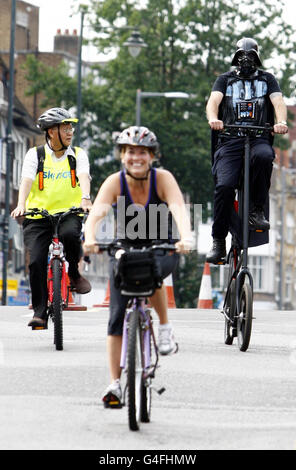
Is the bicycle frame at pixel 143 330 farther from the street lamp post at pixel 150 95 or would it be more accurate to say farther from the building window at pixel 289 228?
the building window at pixel 289 228

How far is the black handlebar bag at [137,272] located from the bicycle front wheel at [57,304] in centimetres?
380

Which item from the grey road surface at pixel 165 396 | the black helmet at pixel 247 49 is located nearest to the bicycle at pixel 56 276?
the grey road surface at pixel 165 396

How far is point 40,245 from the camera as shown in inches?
437

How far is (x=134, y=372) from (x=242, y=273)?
402cm

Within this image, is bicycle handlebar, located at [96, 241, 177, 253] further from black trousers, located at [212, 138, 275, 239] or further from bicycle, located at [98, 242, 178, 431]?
black trousers, located at [212, 138, 275, 239]

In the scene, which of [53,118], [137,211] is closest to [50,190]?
[53,118]

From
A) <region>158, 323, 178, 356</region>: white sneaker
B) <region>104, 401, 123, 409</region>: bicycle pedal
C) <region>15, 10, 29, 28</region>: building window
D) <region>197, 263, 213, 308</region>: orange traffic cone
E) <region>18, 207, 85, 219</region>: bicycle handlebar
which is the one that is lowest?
<region>197, 263, 213, 308</region>: orange traffic cone

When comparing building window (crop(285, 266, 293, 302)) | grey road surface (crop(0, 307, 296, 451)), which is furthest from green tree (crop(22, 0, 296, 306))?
grey road surface (crop(0, 307, 296, 451))

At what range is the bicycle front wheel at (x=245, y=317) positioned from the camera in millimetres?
10430

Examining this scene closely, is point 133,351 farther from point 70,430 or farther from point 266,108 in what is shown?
point 266,108

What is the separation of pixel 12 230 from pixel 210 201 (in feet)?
46.5

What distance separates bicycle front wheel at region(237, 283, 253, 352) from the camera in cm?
1043

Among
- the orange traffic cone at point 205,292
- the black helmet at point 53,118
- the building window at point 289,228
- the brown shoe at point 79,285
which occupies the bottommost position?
the building window at point 289,228

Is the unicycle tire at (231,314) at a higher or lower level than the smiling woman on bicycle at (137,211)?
lower
